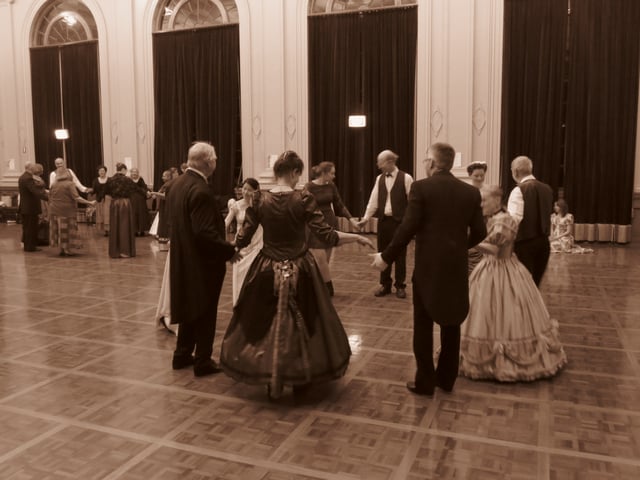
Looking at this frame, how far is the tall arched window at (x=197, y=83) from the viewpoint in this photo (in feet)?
44.4

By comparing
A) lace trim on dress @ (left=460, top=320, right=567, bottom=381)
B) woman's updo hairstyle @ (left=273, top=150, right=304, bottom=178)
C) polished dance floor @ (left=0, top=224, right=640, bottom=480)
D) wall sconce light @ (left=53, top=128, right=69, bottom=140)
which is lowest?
polished dance floor @ (left=0, top=224, right=640, bottom=480)

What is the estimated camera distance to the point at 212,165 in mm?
4363

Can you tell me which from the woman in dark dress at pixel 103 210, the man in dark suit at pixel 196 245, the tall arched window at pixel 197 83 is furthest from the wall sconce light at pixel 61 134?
the man in dark suit at pixel 196 245

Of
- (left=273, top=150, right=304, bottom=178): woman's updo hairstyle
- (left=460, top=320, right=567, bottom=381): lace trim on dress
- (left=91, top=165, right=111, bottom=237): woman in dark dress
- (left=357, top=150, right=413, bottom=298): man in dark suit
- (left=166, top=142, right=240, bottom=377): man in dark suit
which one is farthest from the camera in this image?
(left=91, top=165, right=111, bottom=237): woman in dark dress

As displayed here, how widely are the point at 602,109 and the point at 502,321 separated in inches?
312

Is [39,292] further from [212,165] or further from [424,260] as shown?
[424,260]

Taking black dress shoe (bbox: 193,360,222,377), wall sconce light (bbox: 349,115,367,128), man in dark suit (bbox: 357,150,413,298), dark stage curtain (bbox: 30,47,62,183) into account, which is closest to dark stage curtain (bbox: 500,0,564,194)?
wall sconce light (bbox: 349,115,367,128)

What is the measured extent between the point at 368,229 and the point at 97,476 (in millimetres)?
10001

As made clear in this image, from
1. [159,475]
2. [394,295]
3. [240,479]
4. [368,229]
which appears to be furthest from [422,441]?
[368,229]

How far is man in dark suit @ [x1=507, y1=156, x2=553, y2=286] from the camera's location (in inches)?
199

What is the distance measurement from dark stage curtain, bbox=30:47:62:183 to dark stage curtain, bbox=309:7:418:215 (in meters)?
6.84

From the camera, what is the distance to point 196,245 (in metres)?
4.25

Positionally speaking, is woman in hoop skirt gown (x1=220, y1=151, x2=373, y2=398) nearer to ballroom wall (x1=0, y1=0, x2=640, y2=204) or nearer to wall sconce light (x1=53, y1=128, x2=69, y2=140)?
ballroom wall (x1=0, y1=0, x2=640, y2=204)

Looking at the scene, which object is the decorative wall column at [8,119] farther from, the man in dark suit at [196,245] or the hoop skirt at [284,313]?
the hoop skirt at [284,313]
